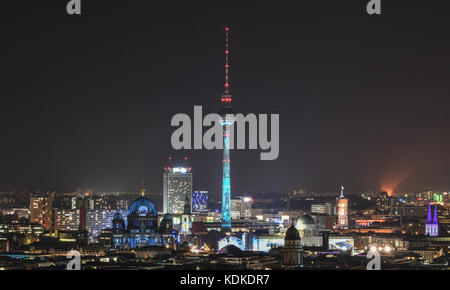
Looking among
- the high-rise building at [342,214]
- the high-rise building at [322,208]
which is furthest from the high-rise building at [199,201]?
the high-rise building at [342,214]

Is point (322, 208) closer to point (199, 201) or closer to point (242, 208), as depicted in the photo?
point (242, 208)

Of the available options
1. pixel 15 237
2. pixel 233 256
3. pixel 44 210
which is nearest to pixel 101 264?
pixel 233 256

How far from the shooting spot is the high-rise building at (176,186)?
108m

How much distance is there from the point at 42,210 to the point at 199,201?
2703 cm

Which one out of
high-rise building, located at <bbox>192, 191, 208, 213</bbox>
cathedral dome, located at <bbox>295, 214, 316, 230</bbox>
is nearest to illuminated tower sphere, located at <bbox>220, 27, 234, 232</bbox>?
cathedral dome, located at <bbox>295, 214, 316, 230</bbox>

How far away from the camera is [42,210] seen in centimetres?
9581

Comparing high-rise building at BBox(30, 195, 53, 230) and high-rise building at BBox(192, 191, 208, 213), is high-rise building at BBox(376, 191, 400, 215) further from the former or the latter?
high-rise building at BBox(30, 195, 53, 230)

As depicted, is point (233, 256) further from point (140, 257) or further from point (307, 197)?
point (307, 197)

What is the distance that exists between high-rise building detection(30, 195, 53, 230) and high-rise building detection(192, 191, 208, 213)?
24303mm

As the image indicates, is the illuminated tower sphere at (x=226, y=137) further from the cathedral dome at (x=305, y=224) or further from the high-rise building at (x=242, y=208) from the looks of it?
the high-rise building at (x=242, y=208)

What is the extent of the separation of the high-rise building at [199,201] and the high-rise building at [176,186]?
27.8 ft

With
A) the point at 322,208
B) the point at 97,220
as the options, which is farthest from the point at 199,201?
the point at 97,220

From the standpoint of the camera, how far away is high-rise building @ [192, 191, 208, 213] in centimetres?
11808

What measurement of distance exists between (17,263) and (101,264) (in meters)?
3.77
